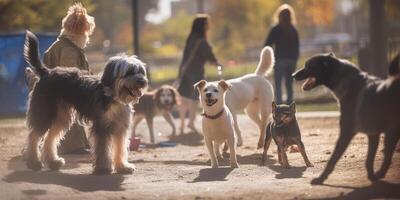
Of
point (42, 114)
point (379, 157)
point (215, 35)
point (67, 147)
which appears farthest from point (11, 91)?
point (215, 35)

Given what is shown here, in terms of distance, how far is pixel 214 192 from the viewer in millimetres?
8406

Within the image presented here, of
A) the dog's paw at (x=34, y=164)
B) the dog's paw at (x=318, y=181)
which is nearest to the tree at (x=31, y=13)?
the dog's paw at (x=34, y=164)

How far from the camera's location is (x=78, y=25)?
11680 mm

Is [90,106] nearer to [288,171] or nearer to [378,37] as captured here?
[288,171]

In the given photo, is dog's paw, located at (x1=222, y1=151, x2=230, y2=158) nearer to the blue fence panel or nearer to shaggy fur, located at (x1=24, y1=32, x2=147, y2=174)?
shaggy fur, located at (x1=24, y1=32, x2=147, y2=174)

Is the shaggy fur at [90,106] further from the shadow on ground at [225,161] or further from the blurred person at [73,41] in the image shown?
the shadow on ground at [225,161]

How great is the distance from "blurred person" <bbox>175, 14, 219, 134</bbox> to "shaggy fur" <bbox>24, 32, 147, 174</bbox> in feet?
18.3

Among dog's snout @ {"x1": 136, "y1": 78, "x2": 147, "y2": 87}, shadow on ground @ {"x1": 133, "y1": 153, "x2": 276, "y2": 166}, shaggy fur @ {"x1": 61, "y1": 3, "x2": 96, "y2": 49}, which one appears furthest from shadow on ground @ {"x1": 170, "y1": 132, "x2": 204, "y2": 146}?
dog's snout @ {"x1": 136, "y1": 78, "x2": 147, "y2": 87}

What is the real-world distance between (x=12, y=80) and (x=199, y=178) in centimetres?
1237

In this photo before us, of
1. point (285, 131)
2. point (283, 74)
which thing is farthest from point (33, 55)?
point (283, 74)

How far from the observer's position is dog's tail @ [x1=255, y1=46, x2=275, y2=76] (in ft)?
43.9

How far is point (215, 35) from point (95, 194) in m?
39.4

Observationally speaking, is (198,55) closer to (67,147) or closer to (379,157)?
(67,147)

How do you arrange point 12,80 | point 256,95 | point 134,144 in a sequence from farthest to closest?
point 12,80 < point 134,144 < point 256,95
